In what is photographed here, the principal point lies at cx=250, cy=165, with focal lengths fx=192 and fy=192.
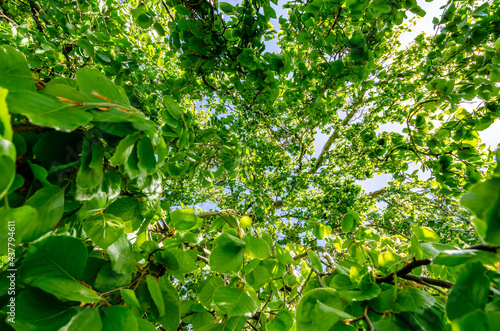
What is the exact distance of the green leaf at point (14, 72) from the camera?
1.01ft

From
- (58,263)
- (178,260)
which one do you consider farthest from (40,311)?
(178,260)

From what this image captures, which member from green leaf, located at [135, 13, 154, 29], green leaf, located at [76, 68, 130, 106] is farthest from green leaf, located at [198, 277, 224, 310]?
green leaf, located at [135, 13, 154, 29]

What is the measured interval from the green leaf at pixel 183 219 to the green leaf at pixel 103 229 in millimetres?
206

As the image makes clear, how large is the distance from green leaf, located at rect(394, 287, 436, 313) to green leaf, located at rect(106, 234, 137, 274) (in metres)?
0.63

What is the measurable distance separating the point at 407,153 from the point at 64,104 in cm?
210

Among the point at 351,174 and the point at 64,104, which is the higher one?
the point at 351,174

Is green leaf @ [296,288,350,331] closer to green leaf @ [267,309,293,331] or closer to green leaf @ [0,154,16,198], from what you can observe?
green leaf @ [267,309,293,331]

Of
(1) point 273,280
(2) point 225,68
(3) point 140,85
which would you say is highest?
(2) point 225,68

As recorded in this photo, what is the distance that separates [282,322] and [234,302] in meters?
0.19

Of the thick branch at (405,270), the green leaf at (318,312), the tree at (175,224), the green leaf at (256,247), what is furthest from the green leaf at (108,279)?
the thick branch at (405,270)

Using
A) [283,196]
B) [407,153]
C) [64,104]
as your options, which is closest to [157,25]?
[64,104]

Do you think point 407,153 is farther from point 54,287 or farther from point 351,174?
point 351,174

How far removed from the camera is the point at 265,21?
1.00 m

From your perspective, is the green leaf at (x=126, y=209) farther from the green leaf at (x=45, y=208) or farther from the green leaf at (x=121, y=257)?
the green leaf at (x=45, y=208)
